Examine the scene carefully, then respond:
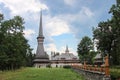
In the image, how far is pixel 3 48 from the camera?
73.2 meters

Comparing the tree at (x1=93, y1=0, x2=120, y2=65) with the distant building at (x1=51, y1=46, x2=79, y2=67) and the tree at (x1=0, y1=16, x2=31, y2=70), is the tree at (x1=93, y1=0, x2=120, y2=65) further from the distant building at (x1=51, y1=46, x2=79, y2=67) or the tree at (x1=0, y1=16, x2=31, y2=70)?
the distant building at (x1=51, y1=46, x2=79, y2=67)

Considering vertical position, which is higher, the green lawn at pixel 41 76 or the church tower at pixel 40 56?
the church tower at pixel 40 56

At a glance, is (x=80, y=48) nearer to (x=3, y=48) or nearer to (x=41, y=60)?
(x=41, y=60)

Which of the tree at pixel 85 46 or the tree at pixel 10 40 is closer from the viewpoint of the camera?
the tree at pixel 10 40

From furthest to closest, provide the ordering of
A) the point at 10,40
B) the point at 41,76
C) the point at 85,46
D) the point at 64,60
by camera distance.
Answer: the point at 64,60 < the point at 85,46 < the point at 10,40 < the point at 41,76

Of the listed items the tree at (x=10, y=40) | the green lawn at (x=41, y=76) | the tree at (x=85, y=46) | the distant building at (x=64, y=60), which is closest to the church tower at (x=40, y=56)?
the distant building at (x=64, y=60)

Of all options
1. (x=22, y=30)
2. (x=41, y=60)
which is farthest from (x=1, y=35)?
(x=41, y=60)

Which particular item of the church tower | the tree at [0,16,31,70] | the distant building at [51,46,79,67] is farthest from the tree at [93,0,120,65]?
the distant building at [51,46,79,67]

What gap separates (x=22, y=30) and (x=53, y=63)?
299 ft

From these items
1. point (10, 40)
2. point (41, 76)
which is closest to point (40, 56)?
point (10, 40)

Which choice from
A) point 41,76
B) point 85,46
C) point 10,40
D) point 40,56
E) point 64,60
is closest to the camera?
point 41,76

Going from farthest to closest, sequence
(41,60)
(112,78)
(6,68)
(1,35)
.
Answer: (41,60) < (6,68) < (1,35) < (112,78)

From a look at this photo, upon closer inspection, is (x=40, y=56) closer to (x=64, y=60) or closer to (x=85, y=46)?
(x=64, y=60)

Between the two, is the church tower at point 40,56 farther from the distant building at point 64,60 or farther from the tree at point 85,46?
the tree at point 85,46
